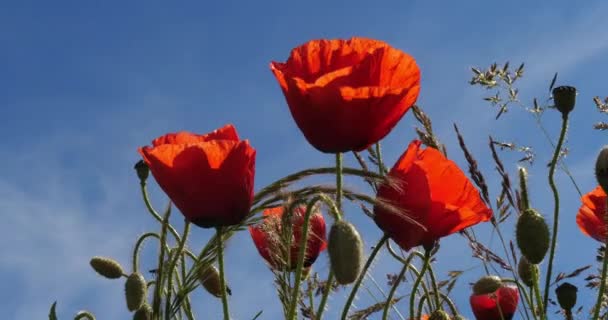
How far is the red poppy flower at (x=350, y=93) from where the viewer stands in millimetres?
1741

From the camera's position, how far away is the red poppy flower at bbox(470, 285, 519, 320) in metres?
2.41

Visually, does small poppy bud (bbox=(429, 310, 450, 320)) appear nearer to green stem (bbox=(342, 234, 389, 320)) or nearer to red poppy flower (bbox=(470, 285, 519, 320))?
green stem (bbox=(342, 234, 389, 320))

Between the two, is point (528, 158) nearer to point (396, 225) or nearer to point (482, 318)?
point (482, 318)

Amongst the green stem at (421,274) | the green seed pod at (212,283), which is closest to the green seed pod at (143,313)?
the green seed pod at (212,283)

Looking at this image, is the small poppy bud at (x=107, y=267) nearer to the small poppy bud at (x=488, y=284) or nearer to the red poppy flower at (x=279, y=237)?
the red poppy flower at (x=279, y=237)

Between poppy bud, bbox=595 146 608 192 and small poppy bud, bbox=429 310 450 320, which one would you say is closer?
small poppy bud, bbox=429 310 450 320

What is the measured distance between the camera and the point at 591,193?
2.35 meters

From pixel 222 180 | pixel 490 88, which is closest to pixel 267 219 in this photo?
pixel 222 180

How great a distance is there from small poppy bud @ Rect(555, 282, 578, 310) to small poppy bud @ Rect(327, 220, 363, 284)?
616 millimetres

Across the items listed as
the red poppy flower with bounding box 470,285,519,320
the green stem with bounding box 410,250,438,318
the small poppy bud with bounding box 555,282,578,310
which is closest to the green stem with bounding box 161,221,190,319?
the green stem with bounding box 410,250,438,318

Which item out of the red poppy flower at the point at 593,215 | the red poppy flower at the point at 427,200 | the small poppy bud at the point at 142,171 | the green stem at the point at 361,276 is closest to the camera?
the green stem at the point at 361,276

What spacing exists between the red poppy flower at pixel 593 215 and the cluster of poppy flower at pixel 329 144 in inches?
19.5

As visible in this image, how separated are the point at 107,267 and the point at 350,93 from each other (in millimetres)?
797

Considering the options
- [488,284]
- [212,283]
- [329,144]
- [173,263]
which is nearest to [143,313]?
[212,283]
